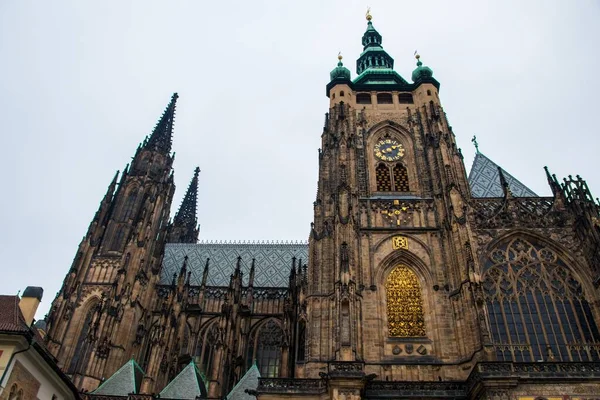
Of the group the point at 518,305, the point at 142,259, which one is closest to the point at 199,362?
the point at 142,259

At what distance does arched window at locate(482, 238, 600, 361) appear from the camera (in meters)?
21.6

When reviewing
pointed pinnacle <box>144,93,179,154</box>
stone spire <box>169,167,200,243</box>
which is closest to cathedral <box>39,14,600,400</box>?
pointed pinnacle <box>144,93,179,154</box>

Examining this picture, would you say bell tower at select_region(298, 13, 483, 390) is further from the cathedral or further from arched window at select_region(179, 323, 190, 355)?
arched window at select_region(179, 323, 190, 355)

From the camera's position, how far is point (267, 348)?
3388 centimetres

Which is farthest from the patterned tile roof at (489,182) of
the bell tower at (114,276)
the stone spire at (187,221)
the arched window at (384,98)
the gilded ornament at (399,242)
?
the stone spire at (187,221)

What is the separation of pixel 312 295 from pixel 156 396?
9095mm

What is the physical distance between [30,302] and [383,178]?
19.1 meters

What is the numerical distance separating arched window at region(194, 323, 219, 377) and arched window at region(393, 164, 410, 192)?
15.1 metres

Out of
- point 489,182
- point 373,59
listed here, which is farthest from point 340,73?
point 489,182

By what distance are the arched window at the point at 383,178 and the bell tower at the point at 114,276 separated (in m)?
17.6

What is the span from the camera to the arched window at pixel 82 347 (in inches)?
1169

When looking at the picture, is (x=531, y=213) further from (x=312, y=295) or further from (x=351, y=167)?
(x=312, y=295)

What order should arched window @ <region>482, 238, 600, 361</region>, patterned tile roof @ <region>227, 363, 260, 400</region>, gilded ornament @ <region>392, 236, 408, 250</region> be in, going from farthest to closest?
gilded ornament @ <region>392, 236, 408, 250</region> → patterned tile roof @ <region>227, 363, 260, 400</region> → arched window @ <region>482, 238, 600, 361</region>

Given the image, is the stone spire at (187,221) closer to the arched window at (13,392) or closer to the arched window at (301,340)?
A: the arched window at (301,340)
